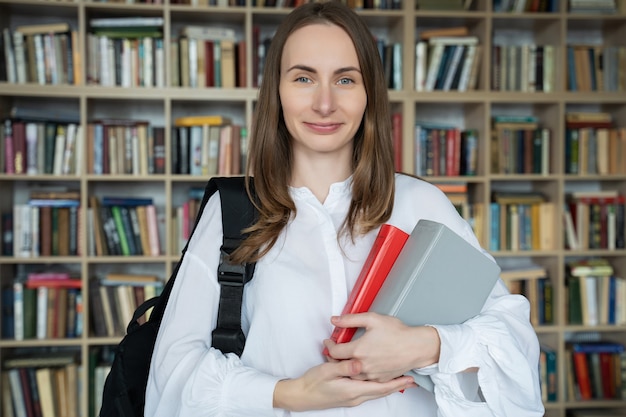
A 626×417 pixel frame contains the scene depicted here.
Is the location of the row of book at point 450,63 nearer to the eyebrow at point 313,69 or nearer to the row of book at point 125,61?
the row of book at point 125,61

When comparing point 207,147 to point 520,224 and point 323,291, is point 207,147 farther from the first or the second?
point 323,291

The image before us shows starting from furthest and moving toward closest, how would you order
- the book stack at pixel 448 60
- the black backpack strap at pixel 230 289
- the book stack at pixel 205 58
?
1. the book stack at pixel 448 60
2. the book stack at pixel 205 58
3. the black backpack strap at pixel 230 289

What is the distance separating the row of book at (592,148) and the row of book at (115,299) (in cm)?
233

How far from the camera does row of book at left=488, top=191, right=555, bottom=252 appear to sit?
3359mm

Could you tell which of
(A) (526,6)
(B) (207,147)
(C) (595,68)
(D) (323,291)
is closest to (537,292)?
(C) (595,68)

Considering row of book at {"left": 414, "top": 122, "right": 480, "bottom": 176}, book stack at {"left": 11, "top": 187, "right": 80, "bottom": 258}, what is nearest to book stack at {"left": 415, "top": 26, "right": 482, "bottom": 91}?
row of book at {"left": 414, "top": 122, "right": 480, "bottom": 176}

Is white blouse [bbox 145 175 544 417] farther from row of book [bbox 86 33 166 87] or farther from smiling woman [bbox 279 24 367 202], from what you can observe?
row of book [bbox 86 33 166 87]

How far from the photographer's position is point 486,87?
3.26 meters

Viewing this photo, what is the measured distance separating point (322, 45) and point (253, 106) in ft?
6.89

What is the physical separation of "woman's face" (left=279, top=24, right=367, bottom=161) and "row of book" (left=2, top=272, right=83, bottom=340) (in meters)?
2.40

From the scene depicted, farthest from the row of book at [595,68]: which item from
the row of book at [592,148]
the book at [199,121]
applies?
the book at [199,121]

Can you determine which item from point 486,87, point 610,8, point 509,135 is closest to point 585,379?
point 509,135

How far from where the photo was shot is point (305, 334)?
1.10 metres

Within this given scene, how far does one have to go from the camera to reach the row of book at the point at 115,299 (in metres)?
3.15
